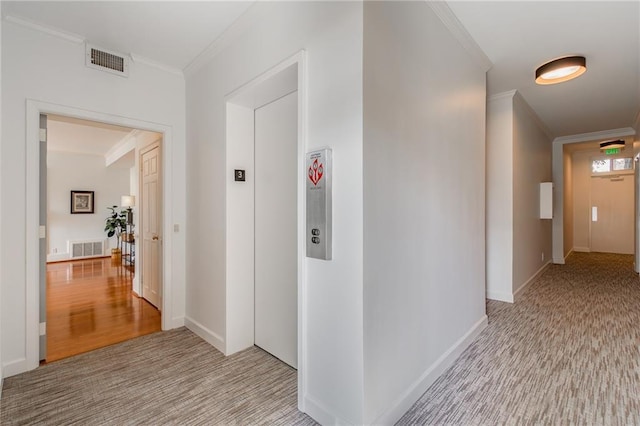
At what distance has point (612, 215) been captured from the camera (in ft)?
26.4

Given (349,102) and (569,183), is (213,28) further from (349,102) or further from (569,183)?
(569,183)

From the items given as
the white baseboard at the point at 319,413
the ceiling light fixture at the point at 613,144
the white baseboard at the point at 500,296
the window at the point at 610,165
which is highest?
the ceiling light fixture at the point at 613,144

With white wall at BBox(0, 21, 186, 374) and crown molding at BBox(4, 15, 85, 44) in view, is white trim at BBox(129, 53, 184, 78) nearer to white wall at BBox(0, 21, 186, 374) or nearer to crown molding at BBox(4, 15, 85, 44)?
white wall at BBox(0, 21, 186, 374)

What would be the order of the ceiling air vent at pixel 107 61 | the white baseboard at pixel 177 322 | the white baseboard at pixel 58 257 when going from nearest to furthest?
the ceiling air vent at pixel 107 61
the white baseboard at pixel 177 322
the white baseboard at pixel 58 257

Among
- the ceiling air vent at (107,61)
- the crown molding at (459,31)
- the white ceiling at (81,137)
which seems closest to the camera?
the crown molding at (459,31)

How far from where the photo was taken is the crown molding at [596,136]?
577 cm

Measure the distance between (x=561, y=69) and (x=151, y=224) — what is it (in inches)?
202

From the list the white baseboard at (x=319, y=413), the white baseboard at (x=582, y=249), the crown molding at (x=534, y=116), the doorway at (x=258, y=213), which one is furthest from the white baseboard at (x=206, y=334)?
the white baseboard at (x=582, y=249)

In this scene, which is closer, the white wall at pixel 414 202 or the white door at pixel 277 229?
the white wall at pixel 414 202

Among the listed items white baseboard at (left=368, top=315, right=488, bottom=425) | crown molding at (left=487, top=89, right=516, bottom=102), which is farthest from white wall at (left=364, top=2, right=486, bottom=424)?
crown molding at (left=487, top=89, right=516, bottom=102)

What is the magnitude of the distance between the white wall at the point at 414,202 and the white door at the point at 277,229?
2.91 feet

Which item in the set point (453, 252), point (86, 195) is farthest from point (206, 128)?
point (86, 195)

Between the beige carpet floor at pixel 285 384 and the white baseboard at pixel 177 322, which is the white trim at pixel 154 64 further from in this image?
the beige carpet floor at pixel 285 384

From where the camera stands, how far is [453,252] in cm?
254
